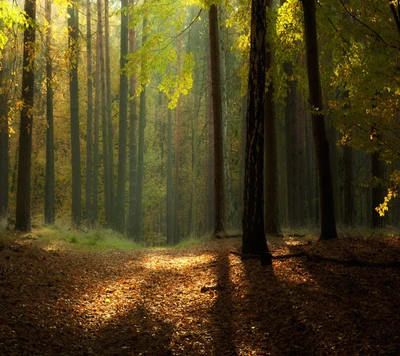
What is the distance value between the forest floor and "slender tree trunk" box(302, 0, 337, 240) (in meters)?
0.81

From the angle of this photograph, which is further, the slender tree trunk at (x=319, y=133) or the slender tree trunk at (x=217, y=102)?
the slender tree trunk at (x=217, y=102)

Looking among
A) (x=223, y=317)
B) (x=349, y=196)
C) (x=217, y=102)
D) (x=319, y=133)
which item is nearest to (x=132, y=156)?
(x=217, y=102)

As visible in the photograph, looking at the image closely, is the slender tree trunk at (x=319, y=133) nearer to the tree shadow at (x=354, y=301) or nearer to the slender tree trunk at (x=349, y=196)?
the tree shadow at (x=354, y=301)

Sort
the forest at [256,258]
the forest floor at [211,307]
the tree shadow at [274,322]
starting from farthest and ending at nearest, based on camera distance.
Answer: the forest at [256,258]
the forest floor at [211,307]
the tree shadow at [274,322]

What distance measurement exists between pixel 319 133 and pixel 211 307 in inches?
205

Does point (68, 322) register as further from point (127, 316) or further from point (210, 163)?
point (210, 163)

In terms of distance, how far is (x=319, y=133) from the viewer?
9.88 meters

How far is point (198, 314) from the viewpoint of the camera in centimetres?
618

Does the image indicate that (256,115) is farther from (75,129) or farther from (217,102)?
(75,129)

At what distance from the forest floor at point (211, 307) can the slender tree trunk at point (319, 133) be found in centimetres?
81

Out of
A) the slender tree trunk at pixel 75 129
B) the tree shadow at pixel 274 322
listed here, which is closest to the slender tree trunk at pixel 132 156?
the slender tree trunk at pixel 75 129

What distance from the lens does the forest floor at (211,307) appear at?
4801 mm

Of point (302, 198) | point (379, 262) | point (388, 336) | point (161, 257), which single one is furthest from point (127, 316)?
point (302, 198)

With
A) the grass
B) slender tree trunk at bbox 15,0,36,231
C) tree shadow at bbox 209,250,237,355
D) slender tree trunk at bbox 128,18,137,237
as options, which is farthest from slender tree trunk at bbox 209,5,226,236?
slender tree trunk at bbox 128,18,137,237
